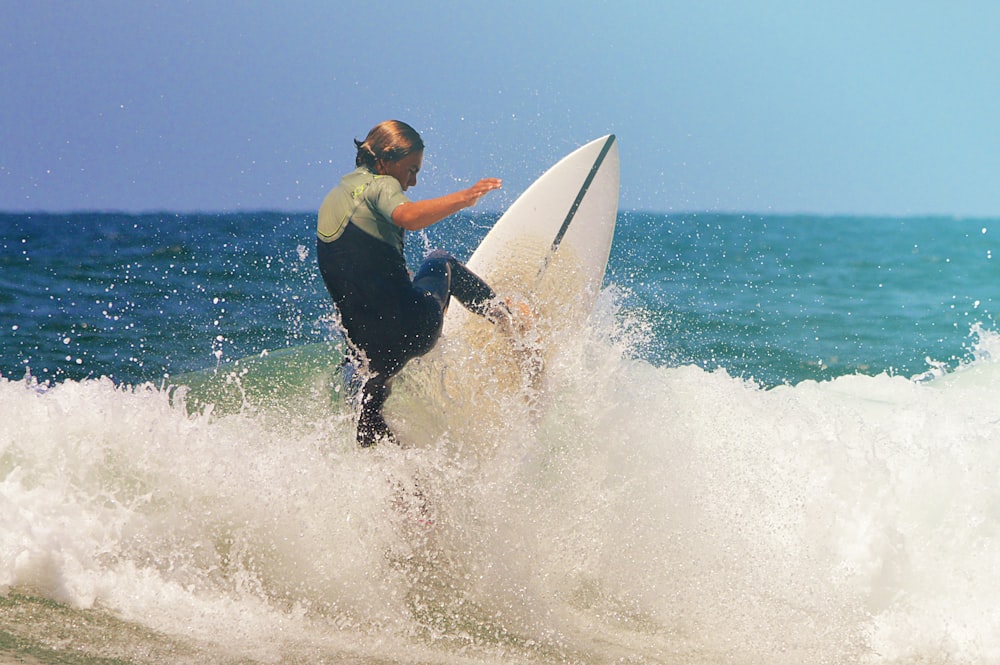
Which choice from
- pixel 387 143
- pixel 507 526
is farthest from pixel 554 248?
pixel 507 526

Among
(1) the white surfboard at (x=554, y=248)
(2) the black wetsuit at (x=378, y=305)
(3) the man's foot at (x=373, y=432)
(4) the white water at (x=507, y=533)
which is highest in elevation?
(1) the white surfboard at (x=554, y=248)

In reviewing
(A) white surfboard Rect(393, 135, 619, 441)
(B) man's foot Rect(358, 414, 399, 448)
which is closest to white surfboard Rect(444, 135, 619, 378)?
(A) white surfboard Rect(393, 135, 619, 441)

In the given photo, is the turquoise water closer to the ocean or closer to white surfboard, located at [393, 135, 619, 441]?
white surfboard, located at [393, 135, 619, 441]

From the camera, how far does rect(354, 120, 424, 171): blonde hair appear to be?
3.74m

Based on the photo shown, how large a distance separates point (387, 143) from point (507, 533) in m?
1.76

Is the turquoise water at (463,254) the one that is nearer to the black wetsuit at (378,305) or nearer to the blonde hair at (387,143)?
the black wetsuit at (378,305)

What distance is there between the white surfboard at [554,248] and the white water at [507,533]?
488 millimetres

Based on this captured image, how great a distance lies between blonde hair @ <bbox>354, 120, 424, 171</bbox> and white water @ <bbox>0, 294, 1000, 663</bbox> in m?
1.08

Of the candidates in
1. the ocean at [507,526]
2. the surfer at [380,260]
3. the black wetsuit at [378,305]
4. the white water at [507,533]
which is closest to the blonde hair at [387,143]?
the surfer at [380,260]

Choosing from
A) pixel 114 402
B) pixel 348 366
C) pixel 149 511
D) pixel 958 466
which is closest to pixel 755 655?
pixel 958 466

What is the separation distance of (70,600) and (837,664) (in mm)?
Answer: 2924

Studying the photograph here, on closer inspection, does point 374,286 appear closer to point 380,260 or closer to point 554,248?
point 380,260

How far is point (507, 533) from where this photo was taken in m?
3.85

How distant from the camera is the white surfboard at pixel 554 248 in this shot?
5.00 m
